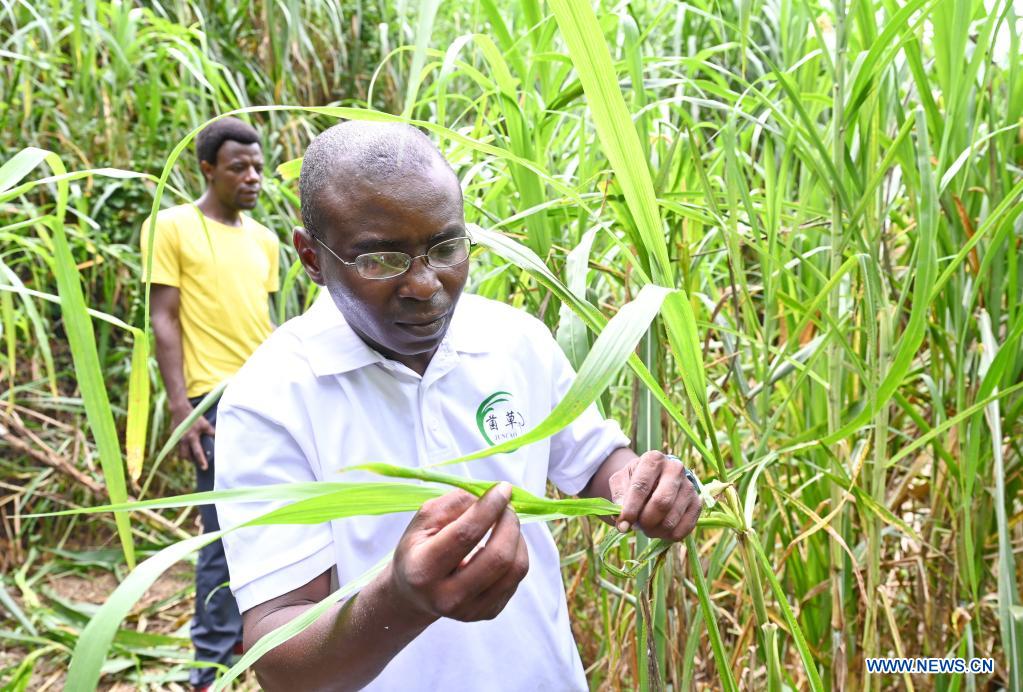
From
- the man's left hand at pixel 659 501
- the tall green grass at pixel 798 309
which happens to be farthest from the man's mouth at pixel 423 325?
the man's left hand at pixel 659 501

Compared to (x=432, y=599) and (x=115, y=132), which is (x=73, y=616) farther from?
(x=432, y=599)

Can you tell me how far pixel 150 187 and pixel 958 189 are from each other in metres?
2.38

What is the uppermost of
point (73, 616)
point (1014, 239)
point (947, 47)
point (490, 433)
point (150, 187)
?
point (947, 47)

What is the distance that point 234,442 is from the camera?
0.74 m

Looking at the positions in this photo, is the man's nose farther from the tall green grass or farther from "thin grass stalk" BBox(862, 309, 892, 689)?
"thin grass stalk" BBox(862, 309, 892, 689)

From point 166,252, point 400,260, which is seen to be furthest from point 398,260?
point 166,252

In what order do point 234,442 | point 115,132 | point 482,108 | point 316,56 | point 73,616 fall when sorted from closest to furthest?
point 234,442
point 482,108
point 73,616
point 115,132
point 316,56

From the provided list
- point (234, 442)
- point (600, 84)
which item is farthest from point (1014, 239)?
point (234, 442)

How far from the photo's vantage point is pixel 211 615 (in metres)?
1.86

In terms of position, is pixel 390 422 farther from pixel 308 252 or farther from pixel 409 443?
pixel 308 252

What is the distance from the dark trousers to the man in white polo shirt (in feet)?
3.68

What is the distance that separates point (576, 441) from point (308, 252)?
0.31 metres

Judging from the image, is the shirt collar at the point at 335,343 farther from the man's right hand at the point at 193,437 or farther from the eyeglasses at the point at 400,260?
the man's right hand at the point at 193,437

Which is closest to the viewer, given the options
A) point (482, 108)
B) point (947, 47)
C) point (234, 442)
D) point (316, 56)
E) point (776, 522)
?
point (234, 442)
